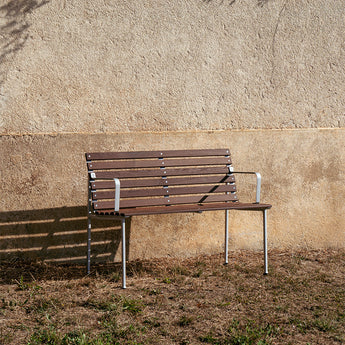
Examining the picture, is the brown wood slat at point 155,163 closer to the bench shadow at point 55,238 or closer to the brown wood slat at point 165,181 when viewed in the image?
the brown wood slat at point 165,181

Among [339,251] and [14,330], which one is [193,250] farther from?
[14,330]

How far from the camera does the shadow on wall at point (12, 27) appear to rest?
4.95 meters

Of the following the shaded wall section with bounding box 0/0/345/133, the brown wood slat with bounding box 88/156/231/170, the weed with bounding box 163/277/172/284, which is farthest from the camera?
the shaded wall section with bounding box 0/0/345/133

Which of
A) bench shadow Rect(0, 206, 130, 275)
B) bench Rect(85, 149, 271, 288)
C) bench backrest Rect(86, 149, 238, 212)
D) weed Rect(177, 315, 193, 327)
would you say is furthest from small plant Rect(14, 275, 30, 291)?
weed Rect(177, 315, 193, 327)

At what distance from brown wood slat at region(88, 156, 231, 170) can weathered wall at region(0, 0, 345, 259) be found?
271mm

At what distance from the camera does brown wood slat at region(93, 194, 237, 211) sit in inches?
183

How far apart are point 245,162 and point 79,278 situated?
214 cm

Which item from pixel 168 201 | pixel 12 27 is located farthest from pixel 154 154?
pixel 12 27

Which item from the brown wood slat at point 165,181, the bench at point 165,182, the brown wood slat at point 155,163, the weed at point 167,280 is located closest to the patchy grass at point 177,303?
the weed at point 167,280

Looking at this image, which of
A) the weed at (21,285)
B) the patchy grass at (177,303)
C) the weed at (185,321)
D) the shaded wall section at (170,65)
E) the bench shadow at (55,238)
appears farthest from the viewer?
the shaded wall section at (170,65)

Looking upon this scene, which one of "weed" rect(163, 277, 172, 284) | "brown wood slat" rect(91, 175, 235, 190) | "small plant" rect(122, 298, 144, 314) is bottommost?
"small plant" rect(122, 298, 144, 314)

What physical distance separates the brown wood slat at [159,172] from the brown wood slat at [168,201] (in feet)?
0.76

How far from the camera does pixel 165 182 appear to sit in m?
5.04

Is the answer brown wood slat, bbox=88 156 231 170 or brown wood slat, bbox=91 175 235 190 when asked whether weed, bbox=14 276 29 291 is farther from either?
brown wood slat, bbox=88 156 231 170
